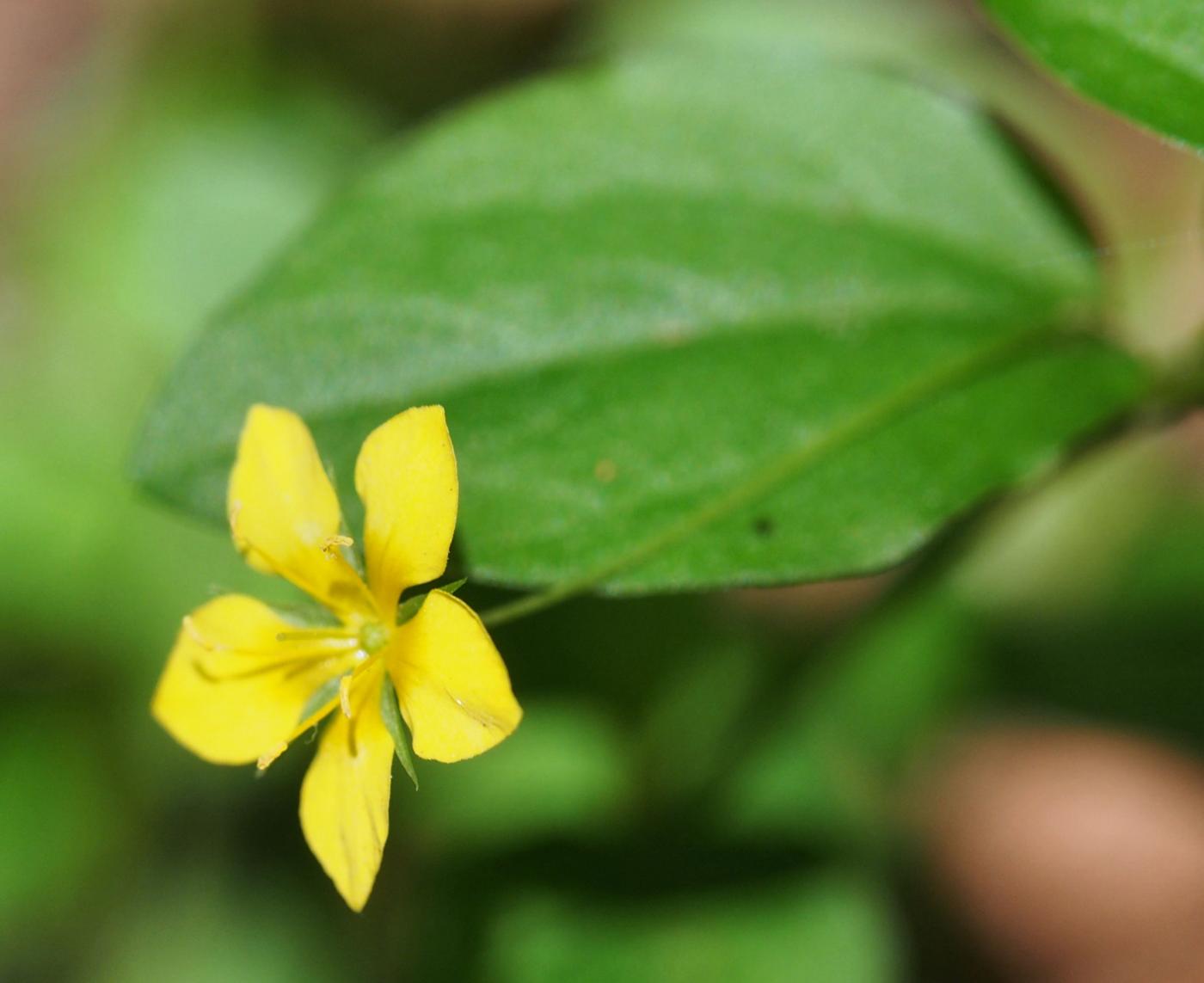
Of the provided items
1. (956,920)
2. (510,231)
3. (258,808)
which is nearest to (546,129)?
(510,231)

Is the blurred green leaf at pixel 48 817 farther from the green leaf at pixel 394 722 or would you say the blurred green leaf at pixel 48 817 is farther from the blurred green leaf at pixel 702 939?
the green leaf at pixel 394 722

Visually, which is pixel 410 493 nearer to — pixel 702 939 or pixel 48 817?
pixel 702 939

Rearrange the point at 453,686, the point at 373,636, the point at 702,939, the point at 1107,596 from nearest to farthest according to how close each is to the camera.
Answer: the point at 453,686 < the point at 373,636 < the point at 702,939 < the point at 1107,596

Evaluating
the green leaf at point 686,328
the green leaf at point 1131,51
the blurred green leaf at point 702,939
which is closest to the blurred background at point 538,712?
the blurred green leaf at point 702,939

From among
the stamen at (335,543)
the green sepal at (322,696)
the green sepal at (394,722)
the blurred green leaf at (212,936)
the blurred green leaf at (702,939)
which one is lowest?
the blurred green leaf at (212,936)

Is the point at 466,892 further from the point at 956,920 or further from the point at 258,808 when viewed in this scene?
the point at 956,920

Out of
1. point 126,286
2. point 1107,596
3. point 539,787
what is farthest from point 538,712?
point 126,286

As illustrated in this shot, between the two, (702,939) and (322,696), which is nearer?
(322,696)
